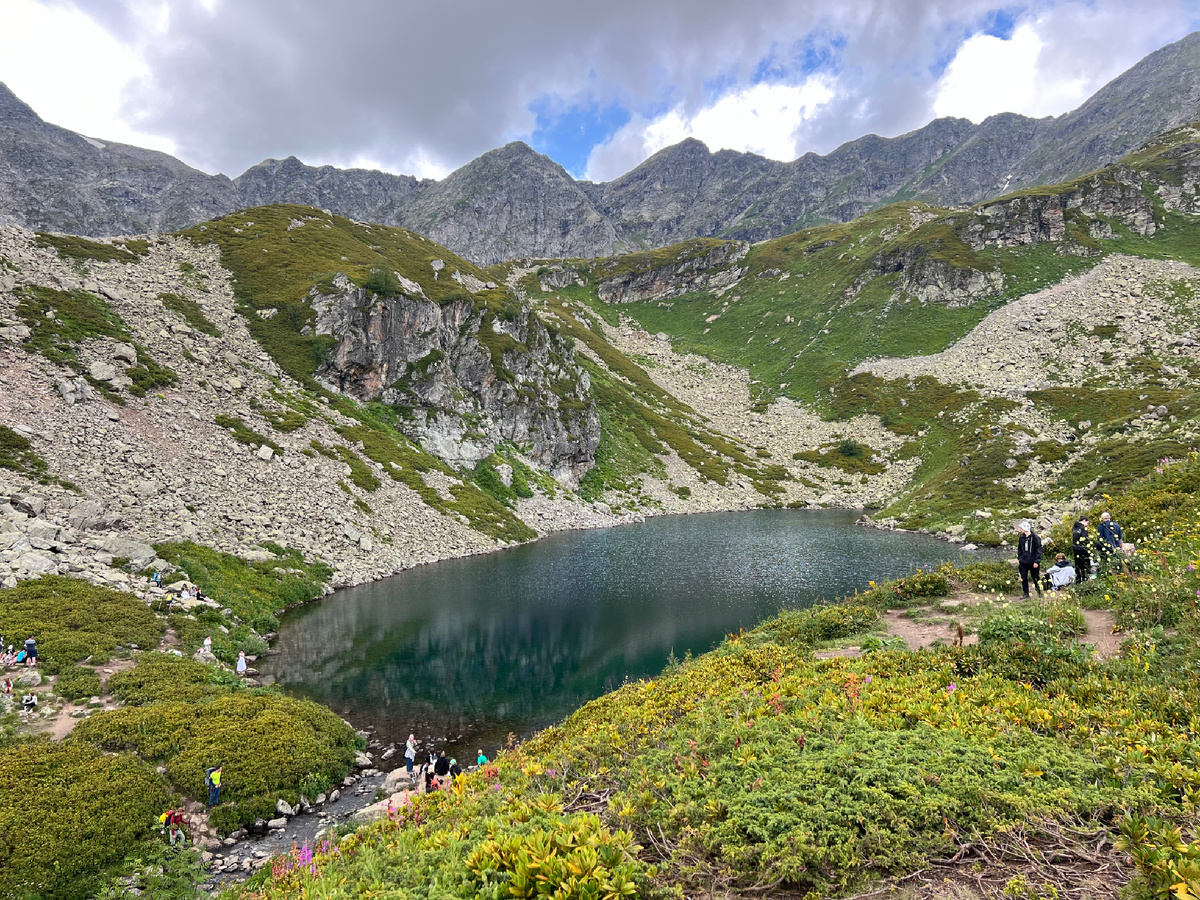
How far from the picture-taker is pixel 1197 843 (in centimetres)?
480

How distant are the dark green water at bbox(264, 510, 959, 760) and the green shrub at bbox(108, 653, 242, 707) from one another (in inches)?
154

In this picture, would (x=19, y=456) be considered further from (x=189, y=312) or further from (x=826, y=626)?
(x=826, y=626)

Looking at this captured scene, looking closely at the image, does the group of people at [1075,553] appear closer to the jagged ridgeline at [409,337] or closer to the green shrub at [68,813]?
the green shrub at [68,813]

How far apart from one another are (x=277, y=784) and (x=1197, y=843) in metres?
23.7

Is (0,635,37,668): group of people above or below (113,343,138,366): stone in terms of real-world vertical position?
below

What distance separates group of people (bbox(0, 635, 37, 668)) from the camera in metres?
22.1

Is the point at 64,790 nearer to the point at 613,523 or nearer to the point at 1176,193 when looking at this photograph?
the point at 613,523

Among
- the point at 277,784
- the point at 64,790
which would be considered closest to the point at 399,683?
the point at 277,784

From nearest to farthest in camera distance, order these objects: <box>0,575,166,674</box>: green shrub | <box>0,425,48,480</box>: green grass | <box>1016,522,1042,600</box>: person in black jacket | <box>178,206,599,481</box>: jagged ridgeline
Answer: <box>1016,522,1042,600</box>: person in black jacket
<box>0,575,166,674</box>: green shrub
<box>0,425,48,480</box>: green grass
<box>178,206,599,481</box>: jagged ridgeline

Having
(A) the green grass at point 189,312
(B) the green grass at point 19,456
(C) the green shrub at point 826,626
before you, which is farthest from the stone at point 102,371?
(C) the green shrub at point 826,626

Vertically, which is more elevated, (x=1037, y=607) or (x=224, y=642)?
(x=1037, y=607)

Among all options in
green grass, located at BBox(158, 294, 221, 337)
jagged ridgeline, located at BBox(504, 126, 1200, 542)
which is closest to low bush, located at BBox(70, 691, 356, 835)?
jagged ridgeline, located at BBox(504, 126, 1200, 542)

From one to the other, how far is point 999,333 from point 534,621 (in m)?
135

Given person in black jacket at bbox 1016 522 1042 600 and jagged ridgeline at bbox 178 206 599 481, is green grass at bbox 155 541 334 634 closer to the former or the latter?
jagged ridgeline at bbox 178 206 599 481
